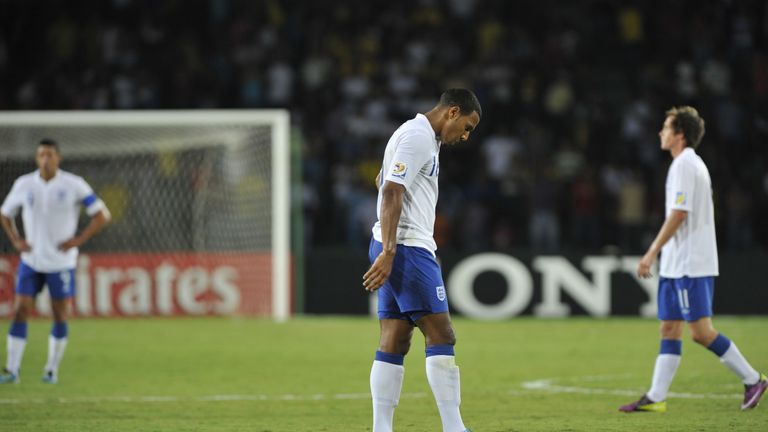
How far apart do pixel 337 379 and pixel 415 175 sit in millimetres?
5091

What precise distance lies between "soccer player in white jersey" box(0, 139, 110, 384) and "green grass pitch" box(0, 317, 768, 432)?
395 mm

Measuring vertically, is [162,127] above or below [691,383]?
above

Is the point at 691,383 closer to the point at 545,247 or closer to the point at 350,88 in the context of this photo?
the point at 545,247

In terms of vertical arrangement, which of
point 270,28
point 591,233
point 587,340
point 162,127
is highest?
point 270,28

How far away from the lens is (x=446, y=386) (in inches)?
269

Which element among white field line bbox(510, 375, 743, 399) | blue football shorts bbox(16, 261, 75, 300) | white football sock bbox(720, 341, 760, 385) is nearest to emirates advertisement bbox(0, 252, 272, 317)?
blue football shorts bbox(16, 261, 75, 300)

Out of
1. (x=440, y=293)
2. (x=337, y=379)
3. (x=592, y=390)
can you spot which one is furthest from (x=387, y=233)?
(x=337, y=379)

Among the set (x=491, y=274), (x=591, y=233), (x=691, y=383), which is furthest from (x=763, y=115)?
(x=691, y=383)

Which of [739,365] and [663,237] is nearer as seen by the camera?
[663,237]

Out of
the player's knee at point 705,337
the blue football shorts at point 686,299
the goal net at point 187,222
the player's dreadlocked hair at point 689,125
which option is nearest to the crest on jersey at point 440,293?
the blue football shorts at point 686,299

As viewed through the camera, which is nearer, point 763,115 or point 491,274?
point 491,274

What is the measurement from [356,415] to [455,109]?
289 cm

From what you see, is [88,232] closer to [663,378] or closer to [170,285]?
[663,378]

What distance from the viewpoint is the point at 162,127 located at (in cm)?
1916
